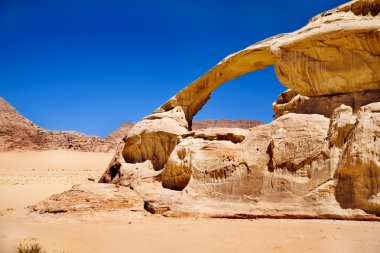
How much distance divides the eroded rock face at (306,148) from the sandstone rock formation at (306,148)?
0.07 ft

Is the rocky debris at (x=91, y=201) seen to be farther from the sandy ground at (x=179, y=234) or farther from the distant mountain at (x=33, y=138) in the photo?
the distant mountain at (x=33, y=138)

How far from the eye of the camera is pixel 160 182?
1144 cm

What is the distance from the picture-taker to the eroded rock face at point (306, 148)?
7.12 metres

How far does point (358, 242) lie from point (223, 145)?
5150 millimetres

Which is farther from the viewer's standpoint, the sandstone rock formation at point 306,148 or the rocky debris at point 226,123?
the rocky debris at point 226,123

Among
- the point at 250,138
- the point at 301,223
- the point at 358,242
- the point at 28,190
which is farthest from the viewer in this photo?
the point at 28,190

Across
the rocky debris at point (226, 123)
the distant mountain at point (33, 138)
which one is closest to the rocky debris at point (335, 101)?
the distant mountain at point (33, 138)

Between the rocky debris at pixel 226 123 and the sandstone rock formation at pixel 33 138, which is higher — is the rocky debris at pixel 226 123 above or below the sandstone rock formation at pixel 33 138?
above

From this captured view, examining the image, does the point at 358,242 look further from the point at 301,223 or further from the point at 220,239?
the point at 220,239

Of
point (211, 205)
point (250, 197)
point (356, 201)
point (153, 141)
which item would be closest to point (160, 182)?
point (153, 141)

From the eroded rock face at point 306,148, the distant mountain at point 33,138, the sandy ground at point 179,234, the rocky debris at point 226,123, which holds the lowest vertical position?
the sandy ground at point 179,234

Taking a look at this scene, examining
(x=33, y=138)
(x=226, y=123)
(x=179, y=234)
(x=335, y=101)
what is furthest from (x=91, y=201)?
(x=226, y=123)

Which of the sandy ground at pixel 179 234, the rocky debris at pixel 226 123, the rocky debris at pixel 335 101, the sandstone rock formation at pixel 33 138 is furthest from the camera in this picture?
the rocky debris at pixel 226 123

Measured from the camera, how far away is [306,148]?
799 centimetres
